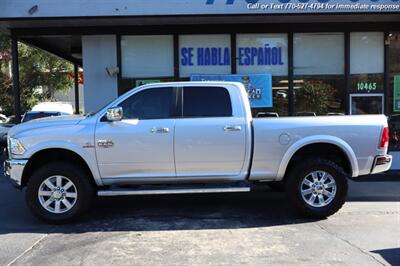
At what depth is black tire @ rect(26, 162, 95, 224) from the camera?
7703mm

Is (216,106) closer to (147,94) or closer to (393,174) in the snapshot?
(147,94)

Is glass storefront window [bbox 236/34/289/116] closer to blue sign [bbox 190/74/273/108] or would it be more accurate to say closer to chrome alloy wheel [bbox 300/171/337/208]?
blue sign [bbox 190/74/273/108]

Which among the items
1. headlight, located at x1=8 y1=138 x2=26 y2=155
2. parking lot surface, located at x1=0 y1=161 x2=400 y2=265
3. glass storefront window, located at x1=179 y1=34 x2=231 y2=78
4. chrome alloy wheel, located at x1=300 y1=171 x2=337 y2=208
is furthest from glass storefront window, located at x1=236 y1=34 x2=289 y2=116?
headlight, located at x1=8 y1=138 x2=26 y2=155

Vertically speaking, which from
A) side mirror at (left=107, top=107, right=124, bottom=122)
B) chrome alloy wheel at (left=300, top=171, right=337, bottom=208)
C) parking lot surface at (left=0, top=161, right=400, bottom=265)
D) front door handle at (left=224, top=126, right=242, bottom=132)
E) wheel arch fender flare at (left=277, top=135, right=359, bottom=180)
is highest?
side mirror at (left=107, top=107, right=124, bottom=122)

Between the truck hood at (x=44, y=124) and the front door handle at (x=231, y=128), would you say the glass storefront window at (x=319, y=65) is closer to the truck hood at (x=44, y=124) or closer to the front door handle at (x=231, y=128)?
the front door handle at (x=231, y=128)

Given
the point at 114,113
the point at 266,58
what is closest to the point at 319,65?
the point at 266,58

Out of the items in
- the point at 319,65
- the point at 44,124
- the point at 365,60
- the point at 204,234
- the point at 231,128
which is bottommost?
the point at 204,234

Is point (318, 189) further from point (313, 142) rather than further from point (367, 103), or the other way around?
point (367, 103)

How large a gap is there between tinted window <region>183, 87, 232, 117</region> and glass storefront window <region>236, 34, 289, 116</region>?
497 centimetres

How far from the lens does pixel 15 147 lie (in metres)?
7.81

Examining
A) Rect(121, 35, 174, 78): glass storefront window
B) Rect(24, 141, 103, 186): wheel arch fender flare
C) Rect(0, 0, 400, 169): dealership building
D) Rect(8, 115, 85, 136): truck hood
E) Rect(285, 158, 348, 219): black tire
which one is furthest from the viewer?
Rect(121, 35, 174, 78): glass storefront window

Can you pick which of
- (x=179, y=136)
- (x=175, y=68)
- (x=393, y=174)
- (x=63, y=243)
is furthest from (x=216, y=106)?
(x=393, y=174)

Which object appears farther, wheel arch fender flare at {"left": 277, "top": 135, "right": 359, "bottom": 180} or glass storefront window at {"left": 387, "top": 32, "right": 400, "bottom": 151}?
glass storefront window at {"left": 387, "top": 32, "right": 400, "bottom": 151}

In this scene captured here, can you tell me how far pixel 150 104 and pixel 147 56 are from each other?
5.21 metres
